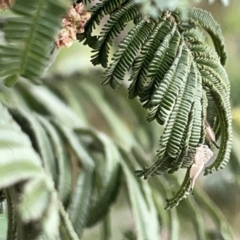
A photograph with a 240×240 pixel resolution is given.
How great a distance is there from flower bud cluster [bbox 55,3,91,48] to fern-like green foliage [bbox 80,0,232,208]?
11mm

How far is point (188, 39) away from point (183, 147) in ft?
0.32

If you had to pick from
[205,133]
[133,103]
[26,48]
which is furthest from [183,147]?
[133,103]

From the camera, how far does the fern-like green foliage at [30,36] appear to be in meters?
0.25

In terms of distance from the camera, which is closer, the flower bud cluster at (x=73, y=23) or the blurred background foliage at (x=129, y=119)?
the flower bud cluster at (x=73, y=23)

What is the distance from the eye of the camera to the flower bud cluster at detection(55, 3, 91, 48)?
32 centimetres

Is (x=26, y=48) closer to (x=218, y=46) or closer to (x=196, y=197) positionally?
(x=218, y=46)

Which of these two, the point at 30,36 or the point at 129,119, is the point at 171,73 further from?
the point at 129,119

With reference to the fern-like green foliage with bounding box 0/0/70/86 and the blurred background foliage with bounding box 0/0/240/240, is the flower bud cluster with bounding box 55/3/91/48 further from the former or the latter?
the blurred background foliage with bounding box 0/0/240/240

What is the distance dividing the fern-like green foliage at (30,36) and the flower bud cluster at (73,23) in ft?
0.21

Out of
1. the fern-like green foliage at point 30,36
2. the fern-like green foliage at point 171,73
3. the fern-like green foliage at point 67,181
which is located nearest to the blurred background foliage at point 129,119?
the fern-like green foliage at point 67,181

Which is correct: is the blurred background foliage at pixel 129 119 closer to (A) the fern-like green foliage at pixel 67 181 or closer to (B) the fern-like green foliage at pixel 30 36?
(A) the fern-like green foliage at pixel 67 181

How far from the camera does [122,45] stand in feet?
1.07

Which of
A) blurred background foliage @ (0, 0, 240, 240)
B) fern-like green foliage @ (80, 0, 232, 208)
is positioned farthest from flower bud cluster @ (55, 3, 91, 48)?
Result: blurred background foliage @ (0, 0, 240, 240)

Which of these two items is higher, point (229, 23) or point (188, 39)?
point (229, 23)
